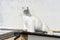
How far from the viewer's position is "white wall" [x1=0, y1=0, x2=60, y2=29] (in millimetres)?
2584

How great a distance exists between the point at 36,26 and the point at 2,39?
109 cm

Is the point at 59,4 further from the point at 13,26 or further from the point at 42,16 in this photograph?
the point at 13,26

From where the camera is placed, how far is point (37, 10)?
2.71 meters

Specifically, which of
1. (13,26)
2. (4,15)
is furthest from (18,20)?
(4,15)

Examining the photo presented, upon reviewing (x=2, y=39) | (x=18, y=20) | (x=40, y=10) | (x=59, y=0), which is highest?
(x=59, y=0)

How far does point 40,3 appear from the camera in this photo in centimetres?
268

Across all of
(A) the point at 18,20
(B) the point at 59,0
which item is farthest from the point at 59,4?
(A) the point at 18,20

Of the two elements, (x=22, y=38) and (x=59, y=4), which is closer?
(x=22, y=38)

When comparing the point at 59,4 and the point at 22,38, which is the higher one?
the point at 59,4

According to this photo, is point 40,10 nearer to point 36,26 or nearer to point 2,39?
point 36,26

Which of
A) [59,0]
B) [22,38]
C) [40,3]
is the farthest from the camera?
[40,3]

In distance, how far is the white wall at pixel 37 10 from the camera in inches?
102

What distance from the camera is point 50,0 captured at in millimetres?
2609

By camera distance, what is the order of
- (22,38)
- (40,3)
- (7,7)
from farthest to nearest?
(7,7) < (40,3) < (22,38)
